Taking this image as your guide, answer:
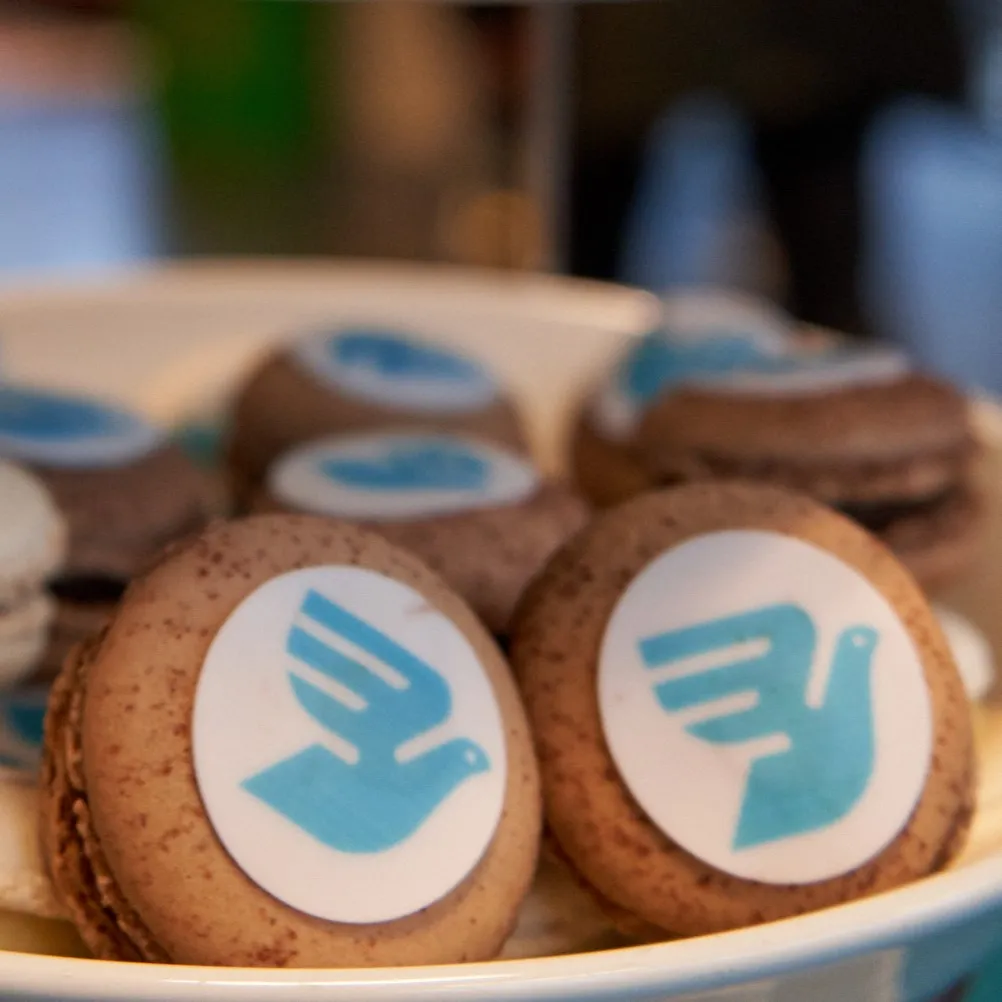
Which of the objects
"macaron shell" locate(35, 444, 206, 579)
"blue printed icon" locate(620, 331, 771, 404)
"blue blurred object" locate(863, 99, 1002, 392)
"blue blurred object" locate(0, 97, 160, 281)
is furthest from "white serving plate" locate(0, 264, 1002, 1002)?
"blue blurred object" locate(0, 97, 160, 281)

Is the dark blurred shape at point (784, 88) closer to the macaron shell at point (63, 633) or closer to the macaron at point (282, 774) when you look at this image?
the macaron shell at point (63, 633)

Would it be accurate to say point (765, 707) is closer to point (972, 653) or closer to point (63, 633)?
point (972, 653)

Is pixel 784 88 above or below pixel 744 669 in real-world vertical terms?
above

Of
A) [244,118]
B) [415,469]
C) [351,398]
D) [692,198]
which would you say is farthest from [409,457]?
[244,118]

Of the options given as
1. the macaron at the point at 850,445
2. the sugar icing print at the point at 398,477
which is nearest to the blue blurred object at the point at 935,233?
the macaron at the point at 850,445

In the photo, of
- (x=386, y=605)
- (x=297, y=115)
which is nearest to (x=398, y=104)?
(x=297, y=115)

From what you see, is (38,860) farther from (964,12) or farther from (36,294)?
(964,12)
